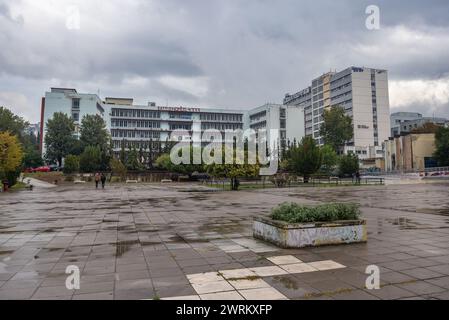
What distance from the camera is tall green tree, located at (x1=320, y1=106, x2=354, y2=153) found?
266 ft

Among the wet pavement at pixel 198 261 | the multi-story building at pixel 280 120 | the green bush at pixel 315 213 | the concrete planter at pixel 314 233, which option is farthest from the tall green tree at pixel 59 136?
the concrete planter at pixel 314 233

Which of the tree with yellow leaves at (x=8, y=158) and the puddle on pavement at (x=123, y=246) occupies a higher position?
the tree with yellow leaves at (x=8, y=158)

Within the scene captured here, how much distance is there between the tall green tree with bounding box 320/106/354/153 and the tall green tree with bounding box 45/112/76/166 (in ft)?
179

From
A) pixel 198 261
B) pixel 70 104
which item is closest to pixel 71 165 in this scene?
pixel 70 104

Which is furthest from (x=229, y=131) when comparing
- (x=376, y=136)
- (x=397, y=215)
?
(x=397, y=215)

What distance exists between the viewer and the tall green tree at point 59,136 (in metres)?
71.9

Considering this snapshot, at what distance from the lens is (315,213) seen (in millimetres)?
7508

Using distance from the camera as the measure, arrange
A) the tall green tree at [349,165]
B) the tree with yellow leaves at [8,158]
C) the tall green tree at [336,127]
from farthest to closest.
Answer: the tall green tree at [336,127] < the tall green tree at [349,165] < the tree with yellow leaves at [8,158]

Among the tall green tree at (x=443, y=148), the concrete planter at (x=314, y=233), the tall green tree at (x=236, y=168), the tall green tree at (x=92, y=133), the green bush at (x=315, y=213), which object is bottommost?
the concrete planter at (x=314, y=233)

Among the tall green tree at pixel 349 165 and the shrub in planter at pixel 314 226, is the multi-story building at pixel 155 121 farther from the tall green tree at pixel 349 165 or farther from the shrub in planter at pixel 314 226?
the shrub in planter at pixel 314 226

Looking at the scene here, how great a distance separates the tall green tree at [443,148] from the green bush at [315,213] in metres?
64.3

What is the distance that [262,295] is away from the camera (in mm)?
4418

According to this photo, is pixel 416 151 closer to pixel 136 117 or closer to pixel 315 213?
pixel 136 117
